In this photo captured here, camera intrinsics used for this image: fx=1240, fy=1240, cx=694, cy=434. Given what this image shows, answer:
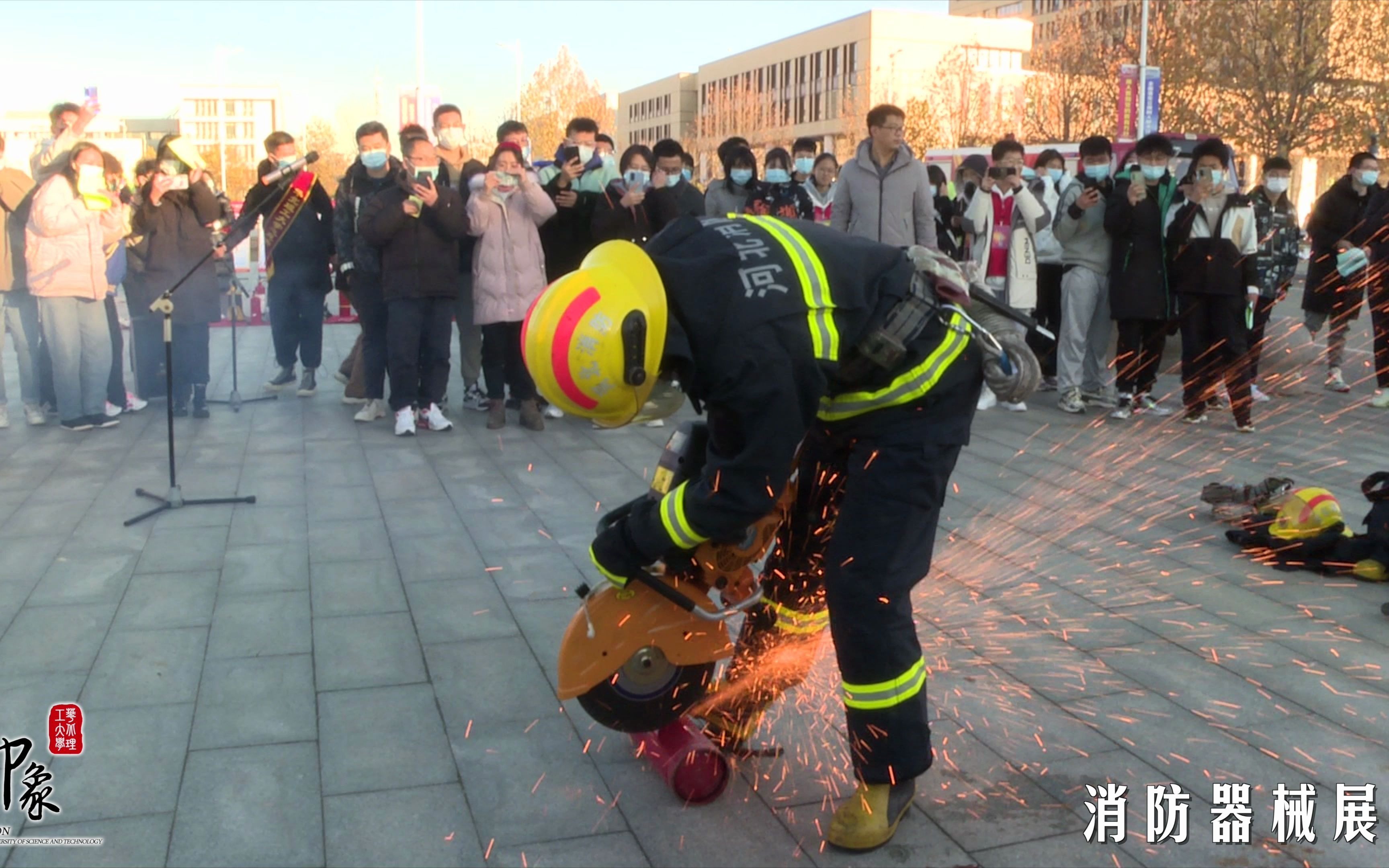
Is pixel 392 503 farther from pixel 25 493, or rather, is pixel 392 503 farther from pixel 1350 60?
pixel 1350 60

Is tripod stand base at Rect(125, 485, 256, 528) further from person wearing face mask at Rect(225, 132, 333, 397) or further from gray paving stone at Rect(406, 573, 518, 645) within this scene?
person wearing face mask at Rect(225, 132, 333, 397)

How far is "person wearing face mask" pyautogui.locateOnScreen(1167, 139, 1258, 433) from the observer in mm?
8875

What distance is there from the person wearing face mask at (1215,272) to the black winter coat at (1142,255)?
8 centimetres

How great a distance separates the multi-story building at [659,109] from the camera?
309ft

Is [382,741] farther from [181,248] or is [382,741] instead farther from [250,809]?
[181,248]

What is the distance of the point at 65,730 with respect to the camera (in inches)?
155

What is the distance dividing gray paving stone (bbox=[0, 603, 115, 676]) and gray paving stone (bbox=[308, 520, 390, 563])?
3.48ft

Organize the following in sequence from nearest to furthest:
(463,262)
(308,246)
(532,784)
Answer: (532,784), (463,262), (308,246)

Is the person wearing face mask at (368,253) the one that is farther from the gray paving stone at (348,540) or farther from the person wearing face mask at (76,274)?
the gray paving stone at (348,540)

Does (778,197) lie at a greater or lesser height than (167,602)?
greater

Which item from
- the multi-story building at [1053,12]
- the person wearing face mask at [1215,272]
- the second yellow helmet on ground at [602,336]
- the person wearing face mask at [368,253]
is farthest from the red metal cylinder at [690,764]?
the multi-story building at [1053,12]

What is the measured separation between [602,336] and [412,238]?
611 cm

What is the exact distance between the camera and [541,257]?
9.15 meters

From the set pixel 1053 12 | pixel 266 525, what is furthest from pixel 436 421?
pixel 1053 12
